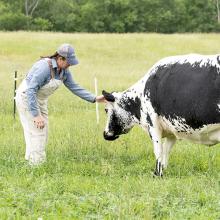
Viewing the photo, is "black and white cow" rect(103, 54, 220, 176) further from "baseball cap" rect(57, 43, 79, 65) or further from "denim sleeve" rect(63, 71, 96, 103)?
"baseball cap" rect(57, 43, 79, 65)

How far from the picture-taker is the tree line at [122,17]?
254 feet

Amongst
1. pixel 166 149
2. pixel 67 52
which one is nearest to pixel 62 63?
pixel 67 52

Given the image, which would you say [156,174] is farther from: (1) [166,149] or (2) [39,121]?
(2) [39,121]

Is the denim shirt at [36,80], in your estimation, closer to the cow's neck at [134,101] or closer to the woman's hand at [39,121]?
the woman's hand at [39,121]

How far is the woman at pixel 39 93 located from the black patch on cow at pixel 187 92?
53.9 inches

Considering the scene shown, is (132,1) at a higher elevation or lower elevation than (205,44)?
higher

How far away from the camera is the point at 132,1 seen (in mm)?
80375

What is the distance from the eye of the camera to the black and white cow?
8570mm

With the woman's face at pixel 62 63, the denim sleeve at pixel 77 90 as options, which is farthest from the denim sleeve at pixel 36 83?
the denim sleeve at pixel 77 90

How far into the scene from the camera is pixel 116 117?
34.0ft

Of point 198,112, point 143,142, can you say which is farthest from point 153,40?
point 198,112

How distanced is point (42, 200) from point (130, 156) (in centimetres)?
365

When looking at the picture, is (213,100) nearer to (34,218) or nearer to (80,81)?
(34,218)

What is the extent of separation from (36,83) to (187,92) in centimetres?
232
